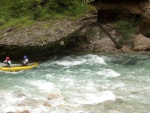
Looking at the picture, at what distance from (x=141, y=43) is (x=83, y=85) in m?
7.85

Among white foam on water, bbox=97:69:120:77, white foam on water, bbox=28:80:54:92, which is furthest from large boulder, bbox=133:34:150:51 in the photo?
white foam on water, bbox=28:80:54:92

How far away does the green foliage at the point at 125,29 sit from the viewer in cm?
2151

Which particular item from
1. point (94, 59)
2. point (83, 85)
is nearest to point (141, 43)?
point (94, 59)

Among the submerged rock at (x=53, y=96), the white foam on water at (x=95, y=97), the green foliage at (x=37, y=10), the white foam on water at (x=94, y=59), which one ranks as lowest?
the white foam on water at (x=94, y=59)

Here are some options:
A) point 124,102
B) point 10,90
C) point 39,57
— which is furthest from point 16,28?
point 124,102

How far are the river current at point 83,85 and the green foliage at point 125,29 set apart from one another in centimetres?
271

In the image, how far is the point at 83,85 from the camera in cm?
1407

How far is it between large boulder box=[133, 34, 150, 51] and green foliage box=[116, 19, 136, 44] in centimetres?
105

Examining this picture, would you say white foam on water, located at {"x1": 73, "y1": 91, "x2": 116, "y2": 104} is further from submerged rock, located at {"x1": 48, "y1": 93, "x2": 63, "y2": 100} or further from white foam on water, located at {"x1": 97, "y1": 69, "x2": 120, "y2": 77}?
white foam on water, located at {"x1": 97, "y1": 69, "x2": 120, "y2": 77}

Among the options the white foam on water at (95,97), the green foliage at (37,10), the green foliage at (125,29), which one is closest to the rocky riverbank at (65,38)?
the green foliage at (125,29)

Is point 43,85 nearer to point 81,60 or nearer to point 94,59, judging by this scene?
point 81,60

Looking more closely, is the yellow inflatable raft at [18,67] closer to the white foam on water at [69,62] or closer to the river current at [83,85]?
the river current at [83,85]

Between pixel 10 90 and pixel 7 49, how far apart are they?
4.69 metres

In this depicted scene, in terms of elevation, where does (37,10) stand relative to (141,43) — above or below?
above
